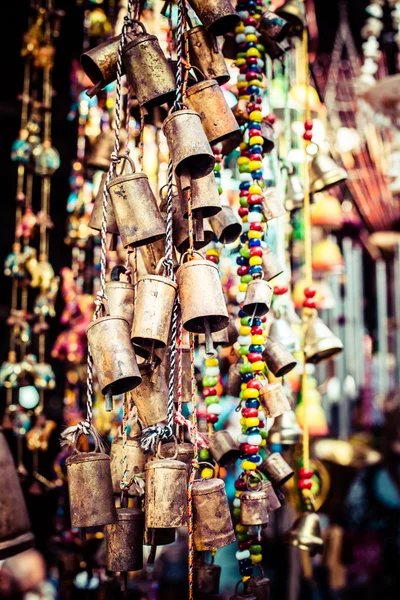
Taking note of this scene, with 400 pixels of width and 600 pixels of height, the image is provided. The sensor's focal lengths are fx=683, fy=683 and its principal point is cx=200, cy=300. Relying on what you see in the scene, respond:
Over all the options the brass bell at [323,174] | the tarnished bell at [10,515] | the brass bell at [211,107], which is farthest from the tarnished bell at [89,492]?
the brass bell at [323,174]

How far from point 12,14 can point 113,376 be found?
2.27 meters

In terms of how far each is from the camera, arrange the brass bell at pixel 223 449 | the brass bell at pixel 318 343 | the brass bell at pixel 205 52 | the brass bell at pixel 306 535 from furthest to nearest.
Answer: the brass bell at pixel 318 343 → the brass bell at pixel 306 535 → the brass bell at pixel 223 449 → the brass bell at pixel 205 52

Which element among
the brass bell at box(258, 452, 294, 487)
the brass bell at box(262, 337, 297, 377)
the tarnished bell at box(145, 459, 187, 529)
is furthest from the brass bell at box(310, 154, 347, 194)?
the tarnished bell at box(145, 459, 187, 529)

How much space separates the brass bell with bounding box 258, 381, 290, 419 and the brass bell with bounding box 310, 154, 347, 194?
61 centimetres

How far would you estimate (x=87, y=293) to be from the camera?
7.96ft

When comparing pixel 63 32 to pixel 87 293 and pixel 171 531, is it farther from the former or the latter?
pixel 171 531

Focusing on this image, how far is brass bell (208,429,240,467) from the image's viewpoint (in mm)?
1464

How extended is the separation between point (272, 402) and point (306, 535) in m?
0.38

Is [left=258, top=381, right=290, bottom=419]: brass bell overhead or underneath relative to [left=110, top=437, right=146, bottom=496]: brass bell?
overhead

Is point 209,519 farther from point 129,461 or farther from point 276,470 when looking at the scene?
point 276,470

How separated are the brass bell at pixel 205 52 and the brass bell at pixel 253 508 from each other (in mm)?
841

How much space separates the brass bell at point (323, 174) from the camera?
5.99 ft

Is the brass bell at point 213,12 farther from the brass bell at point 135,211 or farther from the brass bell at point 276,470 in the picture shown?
the brass bell at point 276,470

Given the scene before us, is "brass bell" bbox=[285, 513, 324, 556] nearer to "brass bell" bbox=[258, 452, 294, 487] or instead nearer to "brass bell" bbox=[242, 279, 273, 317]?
"brass bell" bbox=[258, 452, 294, 487]
